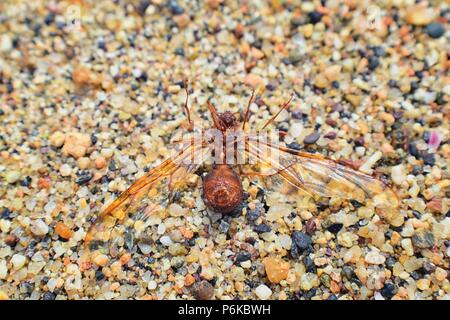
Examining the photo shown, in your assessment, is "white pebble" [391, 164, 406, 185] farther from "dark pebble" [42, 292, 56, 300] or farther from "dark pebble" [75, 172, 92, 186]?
"dark pebble" [42, 292, 56, 300]

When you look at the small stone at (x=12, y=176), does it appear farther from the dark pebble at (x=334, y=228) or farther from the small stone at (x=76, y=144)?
the dark pebble at (x=334, y=228)

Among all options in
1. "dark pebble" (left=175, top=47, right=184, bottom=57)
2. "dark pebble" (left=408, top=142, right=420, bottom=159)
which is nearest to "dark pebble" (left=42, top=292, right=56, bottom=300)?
"dark pebble" (left=175, top=47, right=184, bottom=57)

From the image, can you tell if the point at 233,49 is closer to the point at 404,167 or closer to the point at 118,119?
the point at 118,119

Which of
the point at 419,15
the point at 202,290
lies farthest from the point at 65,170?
the point at 419,15

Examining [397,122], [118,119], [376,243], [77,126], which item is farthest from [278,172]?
[77,126]

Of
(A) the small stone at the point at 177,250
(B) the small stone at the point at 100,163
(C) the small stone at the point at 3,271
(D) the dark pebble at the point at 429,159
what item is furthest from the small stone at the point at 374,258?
(C) the small stone at the point at 3,271

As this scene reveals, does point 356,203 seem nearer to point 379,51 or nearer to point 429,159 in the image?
point 429,159
